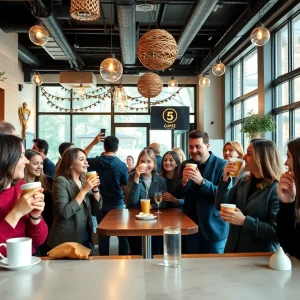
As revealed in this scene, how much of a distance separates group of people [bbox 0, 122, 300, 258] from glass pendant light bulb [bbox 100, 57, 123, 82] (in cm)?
125

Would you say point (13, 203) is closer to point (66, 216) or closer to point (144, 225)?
point (66, 216)

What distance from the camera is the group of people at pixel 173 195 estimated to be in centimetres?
181

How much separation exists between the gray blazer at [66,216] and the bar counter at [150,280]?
1.30 m

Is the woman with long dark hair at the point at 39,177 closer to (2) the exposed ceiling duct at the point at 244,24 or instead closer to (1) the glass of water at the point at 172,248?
(1) the glass of water at the point at 172,248

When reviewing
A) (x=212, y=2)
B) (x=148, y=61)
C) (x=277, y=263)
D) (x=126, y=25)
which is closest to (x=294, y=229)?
(x=277, y=263)

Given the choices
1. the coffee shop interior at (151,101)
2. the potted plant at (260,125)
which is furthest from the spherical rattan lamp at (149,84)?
the potted plant at (260,125)

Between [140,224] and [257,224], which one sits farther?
[140,224]

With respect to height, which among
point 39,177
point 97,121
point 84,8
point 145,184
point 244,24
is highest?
point 244,24

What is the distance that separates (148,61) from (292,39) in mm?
4321

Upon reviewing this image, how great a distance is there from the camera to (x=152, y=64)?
438 cm

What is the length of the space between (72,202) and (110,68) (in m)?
3.04

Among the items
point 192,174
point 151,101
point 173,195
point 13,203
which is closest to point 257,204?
point 192,174

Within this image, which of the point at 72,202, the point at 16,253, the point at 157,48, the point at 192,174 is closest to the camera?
the point at 16,253

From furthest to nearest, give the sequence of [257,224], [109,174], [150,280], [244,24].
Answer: [244,24] → [109,174] → [257,224] → [150,280]
